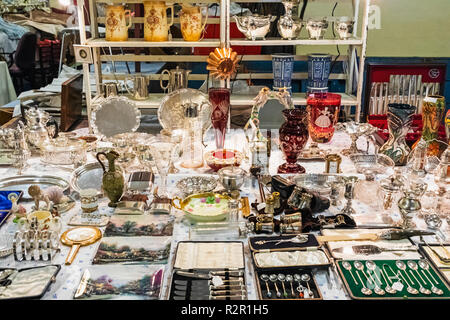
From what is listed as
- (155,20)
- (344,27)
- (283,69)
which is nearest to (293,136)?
(283,69)

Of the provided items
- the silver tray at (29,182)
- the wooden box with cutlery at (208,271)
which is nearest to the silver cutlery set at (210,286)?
the wooden box with cutlery at (208,271)

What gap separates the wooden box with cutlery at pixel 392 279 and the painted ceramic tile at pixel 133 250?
1.69ft

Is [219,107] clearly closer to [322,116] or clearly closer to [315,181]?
[322,116]

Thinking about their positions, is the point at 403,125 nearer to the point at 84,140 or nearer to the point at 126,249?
the point at 126,249

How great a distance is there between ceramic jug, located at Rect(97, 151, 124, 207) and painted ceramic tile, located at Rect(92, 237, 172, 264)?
0.27 meters

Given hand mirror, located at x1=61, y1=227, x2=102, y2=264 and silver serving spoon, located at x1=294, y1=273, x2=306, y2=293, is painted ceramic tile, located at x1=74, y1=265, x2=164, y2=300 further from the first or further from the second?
silver serving spoon, located at x1=294, y1=273, x2=306, y2=293

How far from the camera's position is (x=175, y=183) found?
1880 millimetres

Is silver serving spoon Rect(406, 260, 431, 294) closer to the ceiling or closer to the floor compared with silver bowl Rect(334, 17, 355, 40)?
closer to the floor

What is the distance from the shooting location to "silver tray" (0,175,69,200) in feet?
6.17

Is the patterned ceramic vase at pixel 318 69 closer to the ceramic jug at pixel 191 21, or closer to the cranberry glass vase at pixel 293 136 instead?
the ceramic jug at pixel 191 21

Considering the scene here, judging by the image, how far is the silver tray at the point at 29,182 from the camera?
1.88m

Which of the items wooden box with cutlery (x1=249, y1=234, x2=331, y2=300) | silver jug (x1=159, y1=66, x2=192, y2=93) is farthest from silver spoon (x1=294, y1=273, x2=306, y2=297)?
silver jug (x1=159, y1=66, x2=192, y2=93)

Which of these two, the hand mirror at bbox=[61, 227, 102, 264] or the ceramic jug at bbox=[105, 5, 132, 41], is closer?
the hand mirror at bbox=[61, 227, 102, 264]
